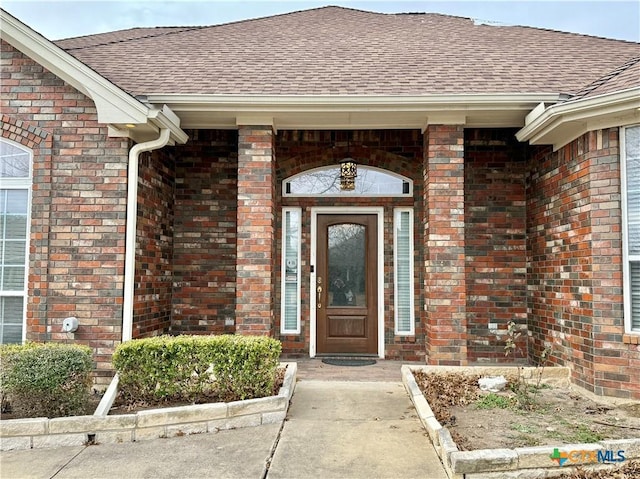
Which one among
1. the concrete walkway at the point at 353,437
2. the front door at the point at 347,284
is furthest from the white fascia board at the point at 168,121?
the concrete walkway at the point at 353,437

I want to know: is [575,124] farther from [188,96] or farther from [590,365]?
[188,96]

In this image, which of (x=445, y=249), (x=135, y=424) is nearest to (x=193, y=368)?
(x=135, y=424)

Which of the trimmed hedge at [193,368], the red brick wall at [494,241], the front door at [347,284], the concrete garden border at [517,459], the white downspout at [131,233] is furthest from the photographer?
the front door at [347,284]

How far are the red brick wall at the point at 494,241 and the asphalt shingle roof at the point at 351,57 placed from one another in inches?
40.3

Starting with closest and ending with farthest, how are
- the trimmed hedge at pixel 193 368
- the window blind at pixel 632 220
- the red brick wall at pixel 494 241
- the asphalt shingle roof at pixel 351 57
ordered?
the trimmed hedge at pixel 193 368 → the window blind at pixel 632 220 → the asphalt shingle roof at pixel 351 57 → the red brick wall at pixel 494 241

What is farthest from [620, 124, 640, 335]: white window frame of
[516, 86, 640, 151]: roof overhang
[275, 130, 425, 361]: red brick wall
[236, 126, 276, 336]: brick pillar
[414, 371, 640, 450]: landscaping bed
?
[236, 126, 276, 336]: brick pillar

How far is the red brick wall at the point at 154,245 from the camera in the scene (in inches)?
217

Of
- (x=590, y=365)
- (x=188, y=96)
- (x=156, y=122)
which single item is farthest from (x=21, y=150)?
(x=590, y=365)

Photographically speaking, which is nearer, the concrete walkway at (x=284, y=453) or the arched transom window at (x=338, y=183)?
the concrete walkway at (x=284, y=453)

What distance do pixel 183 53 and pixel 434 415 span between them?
6167mm

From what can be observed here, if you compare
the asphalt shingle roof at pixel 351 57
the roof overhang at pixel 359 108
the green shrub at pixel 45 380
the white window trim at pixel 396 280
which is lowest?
the green shrub at pixel 45 380

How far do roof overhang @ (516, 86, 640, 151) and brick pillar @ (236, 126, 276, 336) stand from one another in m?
3.07

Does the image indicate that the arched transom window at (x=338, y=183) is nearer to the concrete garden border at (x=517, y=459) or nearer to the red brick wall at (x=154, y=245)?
the red brick wall at (x=154, y=245)

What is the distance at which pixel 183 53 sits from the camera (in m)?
7.12
